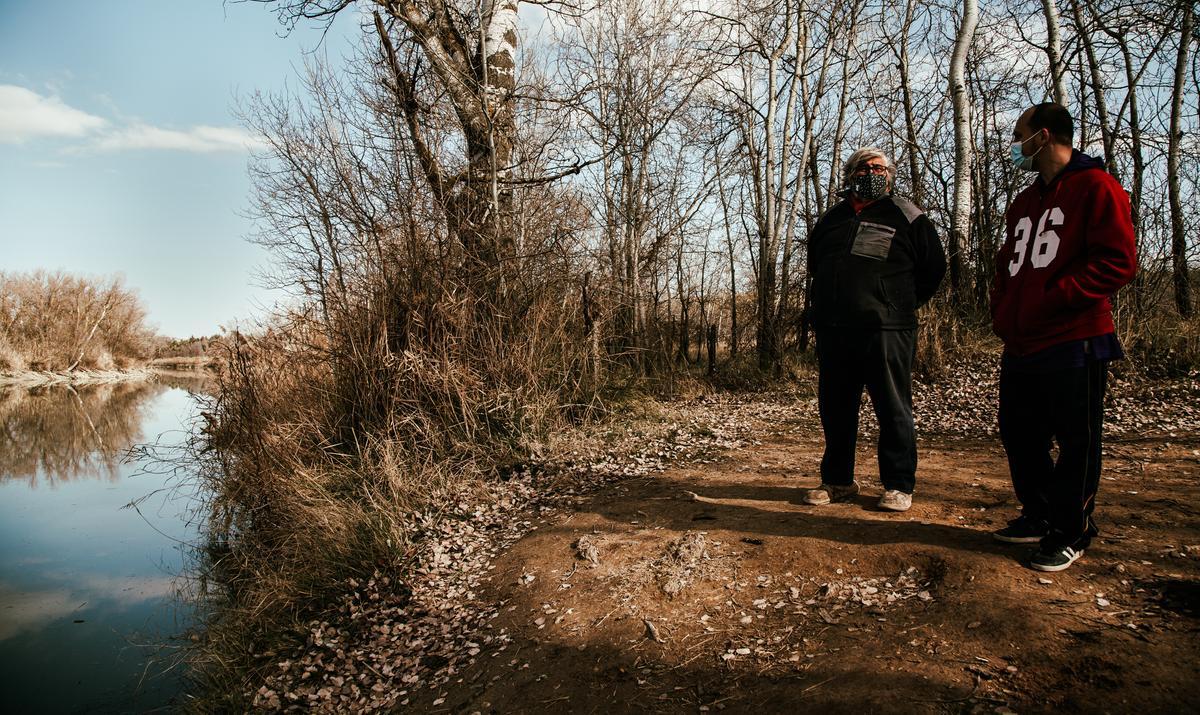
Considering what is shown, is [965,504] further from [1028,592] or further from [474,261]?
[474,261]

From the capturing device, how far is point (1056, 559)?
2.52 m

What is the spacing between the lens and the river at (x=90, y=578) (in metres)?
4.30

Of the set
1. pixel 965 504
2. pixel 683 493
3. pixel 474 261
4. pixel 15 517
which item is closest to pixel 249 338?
pixel 474 261

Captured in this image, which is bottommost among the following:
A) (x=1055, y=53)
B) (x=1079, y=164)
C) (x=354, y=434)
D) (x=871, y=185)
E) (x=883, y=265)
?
(x=354, y=434)

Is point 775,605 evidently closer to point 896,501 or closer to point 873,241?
point 896,501

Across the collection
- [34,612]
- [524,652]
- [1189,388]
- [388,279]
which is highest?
[388,279]

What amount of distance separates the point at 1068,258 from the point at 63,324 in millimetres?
44021

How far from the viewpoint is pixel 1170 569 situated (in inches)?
97.3

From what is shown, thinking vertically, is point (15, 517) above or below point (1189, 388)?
below

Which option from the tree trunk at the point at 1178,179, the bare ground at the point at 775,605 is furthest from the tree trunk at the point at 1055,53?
the bare ground at the point at 775,605

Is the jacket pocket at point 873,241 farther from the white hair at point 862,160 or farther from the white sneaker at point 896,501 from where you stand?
the white sneaker at point 896,501

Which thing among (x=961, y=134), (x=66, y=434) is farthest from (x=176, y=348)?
(x=961, y=134)

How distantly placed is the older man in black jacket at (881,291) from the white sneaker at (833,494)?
0.82ft

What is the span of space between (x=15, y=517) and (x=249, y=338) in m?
4.83
